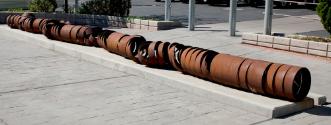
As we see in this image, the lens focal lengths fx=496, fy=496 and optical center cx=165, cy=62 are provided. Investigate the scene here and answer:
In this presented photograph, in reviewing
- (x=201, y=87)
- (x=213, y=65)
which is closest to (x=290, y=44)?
(x=213, y=65)

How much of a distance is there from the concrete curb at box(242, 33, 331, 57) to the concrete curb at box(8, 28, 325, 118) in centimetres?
365

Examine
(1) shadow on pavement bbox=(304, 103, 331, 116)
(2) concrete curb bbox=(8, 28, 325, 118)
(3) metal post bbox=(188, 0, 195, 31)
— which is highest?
(3) metal post bbox=(188, 0, 195, 31)

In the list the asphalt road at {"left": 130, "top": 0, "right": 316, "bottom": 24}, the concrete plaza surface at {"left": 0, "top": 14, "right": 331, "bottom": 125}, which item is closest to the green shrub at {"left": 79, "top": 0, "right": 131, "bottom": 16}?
the asphalt road at {"left": 130, "top": 0, "right": 316, "bottom": 24}

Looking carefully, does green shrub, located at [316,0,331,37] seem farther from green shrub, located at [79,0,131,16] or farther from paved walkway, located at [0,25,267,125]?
green shrub, located at [79,0,131,16]

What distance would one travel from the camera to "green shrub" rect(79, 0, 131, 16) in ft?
62.0

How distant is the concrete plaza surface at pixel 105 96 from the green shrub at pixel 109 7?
6553 millimetres

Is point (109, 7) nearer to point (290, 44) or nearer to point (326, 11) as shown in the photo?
point (290, 44)

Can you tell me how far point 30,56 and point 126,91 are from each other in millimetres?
4611

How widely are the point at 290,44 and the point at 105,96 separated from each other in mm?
5427

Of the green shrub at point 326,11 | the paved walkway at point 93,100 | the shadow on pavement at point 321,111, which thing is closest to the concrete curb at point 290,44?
the green shrub at point 326,11

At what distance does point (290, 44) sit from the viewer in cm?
1188

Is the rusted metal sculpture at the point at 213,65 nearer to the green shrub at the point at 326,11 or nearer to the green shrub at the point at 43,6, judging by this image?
the green shrub at the point at 326,11

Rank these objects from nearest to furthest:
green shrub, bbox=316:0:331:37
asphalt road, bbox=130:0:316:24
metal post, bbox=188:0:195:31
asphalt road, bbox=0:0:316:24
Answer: green shrub, bbox=316:0:331:37, metal post, bbox=188:0:195:31, asphalt road, bbox=130:0:316:24, asphalt road, bbox=0:0:316:24

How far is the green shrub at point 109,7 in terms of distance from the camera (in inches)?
744
